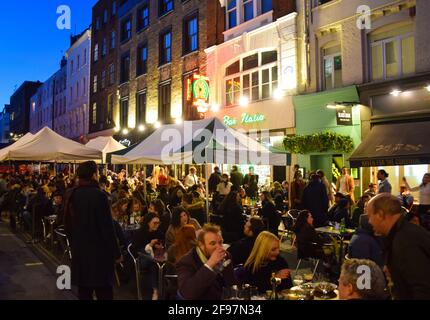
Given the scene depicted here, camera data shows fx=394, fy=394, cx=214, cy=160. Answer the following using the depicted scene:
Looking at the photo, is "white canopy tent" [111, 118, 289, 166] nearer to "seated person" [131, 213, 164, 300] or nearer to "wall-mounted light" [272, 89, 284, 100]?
"seated person" [131, 213, 164, 300]

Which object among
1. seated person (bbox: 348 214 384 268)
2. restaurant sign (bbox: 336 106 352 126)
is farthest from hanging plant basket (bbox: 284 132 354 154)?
seated person (bbox: 348 214 384 268)

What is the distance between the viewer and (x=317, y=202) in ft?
32.4

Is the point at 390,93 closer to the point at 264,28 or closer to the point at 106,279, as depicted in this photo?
the point at 264,28

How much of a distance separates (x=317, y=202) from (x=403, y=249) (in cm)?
708

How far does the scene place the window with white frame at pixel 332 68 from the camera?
47.5 ft

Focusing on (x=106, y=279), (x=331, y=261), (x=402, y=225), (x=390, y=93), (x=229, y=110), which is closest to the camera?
(x=402, y=225)

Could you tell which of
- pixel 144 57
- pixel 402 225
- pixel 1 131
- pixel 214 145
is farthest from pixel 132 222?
pixel 1 131

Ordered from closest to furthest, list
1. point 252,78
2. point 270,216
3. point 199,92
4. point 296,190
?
point 270,216 → point 296,190 → point 252,78 → point 199,92

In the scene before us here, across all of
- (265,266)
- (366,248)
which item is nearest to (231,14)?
(366,248)

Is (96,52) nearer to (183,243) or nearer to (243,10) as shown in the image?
(243,10)

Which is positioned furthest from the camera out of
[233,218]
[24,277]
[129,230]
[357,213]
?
[357,213]

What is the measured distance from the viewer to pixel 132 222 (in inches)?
358

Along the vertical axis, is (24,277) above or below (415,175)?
below
